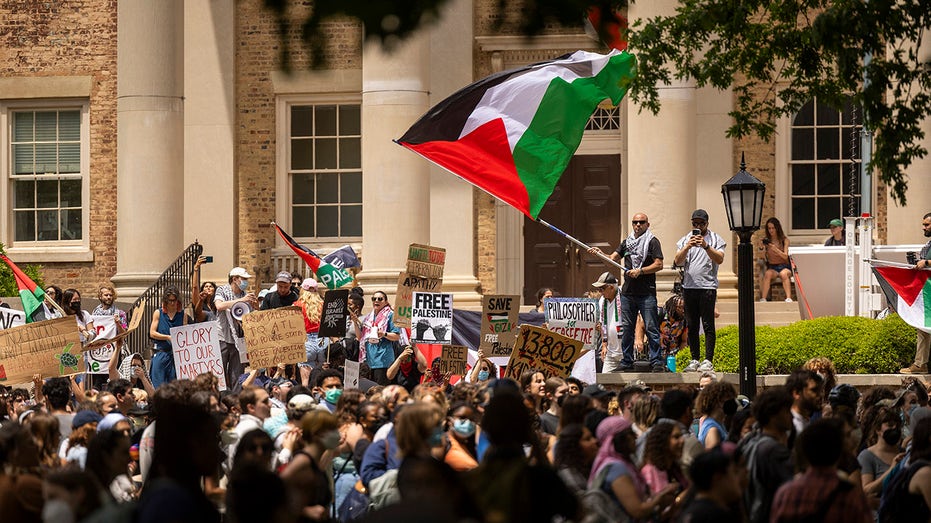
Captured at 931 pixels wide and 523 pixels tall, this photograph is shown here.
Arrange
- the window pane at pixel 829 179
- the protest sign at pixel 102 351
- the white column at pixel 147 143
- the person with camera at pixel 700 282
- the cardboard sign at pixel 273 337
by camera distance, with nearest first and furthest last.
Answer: the cardboard sign at pixel 273 337, the person with camera at pixel 700 282, the protest sign at pixel 102 351, the white column at pixel 147 143, the window pane at pixel 829 179

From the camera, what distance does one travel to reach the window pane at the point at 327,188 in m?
26.8

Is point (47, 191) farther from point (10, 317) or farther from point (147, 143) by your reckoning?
point (10, 317)

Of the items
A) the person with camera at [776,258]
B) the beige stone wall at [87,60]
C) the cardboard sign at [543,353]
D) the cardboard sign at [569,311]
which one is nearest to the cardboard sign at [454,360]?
the cardboard sign at [569,311]

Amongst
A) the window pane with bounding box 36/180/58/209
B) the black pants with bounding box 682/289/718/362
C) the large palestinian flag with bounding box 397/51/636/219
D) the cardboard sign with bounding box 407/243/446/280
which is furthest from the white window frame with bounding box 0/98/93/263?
the black pants with bounding box 682/289/718/362

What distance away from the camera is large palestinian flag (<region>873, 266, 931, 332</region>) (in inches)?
701

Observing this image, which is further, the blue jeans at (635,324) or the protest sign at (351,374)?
the blue jeans at (635,324)

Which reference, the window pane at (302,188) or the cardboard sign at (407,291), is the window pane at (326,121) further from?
the cardboard sign at (407,291)

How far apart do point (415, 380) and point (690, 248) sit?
3341mm

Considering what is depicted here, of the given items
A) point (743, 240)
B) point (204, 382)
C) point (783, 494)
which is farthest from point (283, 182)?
point (783, 494)

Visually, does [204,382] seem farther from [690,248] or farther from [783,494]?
[690,248]

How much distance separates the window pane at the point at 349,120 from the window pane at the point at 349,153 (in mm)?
146

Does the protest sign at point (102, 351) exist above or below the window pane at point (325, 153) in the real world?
below

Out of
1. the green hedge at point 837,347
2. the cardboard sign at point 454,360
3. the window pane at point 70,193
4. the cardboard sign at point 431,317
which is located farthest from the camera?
the window pane at point 70,193

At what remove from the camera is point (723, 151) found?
24453 millimetres
